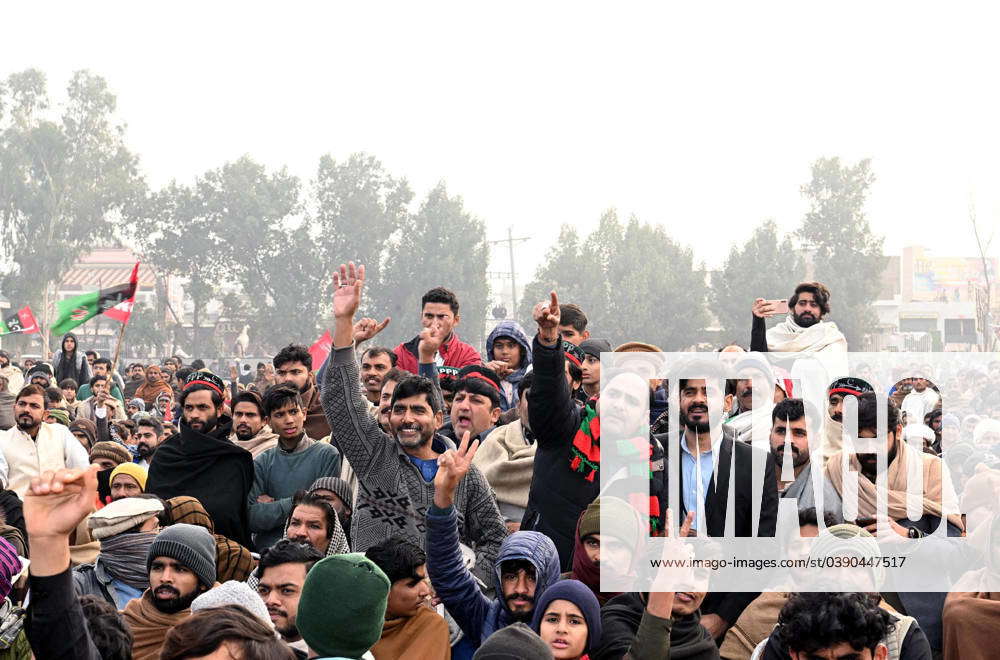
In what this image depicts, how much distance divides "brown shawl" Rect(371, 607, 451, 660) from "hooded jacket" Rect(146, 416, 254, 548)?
1.65 meters

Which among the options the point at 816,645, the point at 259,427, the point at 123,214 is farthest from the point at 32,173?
the point at 816,645

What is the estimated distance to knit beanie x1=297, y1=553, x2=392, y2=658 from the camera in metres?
3.15

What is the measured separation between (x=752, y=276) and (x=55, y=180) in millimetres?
30084

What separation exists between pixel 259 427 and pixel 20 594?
273 cm

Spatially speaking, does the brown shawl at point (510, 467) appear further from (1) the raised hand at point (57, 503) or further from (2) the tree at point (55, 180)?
(2) the tree at point (55, 180)

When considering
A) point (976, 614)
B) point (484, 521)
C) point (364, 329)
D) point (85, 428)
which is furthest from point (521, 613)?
point (85, 428)

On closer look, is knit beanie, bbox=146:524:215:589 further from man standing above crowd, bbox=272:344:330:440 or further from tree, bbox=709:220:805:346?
tree, bbox=709:220:805:346

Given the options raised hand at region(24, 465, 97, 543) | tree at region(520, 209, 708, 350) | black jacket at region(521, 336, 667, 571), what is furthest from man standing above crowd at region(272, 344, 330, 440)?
tree at region(520, 209, 708, 350)

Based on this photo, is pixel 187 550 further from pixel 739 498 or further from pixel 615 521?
pixel 739 498

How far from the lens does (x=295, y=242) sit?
2045 inches

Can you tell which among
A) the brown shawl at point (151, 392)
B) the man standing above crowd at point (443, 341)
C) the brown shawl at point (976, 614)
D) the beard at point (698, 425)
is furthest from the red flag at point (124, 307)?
the brown shawl at point (976, 614)

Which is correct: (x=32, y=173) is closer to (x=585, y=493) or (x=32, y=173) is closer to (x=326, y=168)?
(x=326, y=168)

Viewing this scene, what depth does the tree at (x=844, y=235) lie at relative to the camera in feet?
166

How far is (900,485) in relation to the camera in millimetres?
4699
